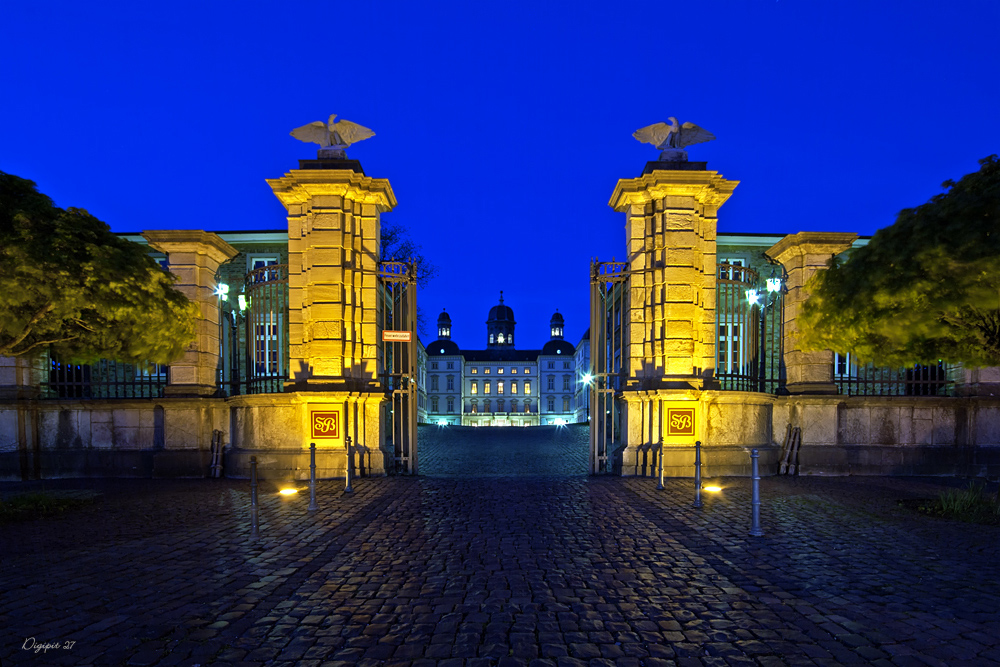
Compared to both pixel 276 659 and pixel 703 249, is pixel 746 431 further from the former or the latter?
pixel 276 659

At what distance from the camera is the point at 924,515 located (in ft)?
26.3

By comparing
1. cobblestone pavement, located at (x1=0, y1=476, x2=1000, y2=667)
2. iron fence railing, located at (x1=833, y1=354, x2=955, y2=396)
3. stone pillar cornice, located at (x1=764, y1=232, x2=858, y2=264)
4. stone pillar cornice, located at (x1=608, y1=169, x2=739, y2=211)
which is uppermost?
stone pillar cornice, located at (x1=608, y1=169, x2=739, y2=211)

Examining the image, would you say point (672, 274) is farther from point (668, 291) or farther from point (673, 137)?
point (673, 137)

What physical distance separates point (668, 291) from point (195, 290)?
1001 cm

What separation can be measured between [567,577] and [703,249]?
8836 millimetres

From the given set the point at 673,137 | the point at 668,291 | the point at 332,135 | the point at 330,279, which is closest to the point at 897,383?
the point at 668,291

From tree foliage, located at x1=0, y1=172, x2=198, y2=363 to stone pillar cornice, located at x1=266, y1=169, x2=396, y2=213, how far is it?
3.30 metres

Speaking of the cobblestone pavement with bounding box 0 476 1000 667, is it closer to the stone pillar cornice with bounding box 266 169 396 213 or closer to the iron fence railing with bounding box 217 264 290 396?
the iron fence railing with bounding box 217 264 290 396

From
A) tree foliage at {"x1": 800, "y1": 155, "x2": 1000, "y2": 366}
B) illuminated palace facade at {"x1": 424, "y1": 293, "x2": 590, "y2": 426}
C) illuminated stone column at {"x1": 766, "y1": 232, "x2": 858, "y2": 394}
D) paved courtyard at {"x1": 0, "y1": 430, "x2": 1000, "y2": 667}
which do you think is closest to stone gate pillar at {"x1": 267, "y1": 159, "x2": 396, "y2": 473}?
paved courtyard at {"x1": 0, "y1": 430, "x2": 1000, "y2": 667}

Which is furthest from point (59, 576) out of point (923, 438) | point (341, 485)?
point (923, 438)

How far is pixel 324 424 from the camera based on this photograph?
37.9 ft

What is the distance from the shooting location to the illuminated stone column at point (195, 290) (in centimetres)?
1225

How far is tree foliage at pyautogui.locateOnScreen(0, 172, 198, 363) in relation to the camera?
25.2 feet

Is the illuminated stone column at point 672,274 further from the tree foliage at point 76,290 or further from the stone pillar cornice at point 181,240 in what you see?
the stone pillar cornice at point 181,240
